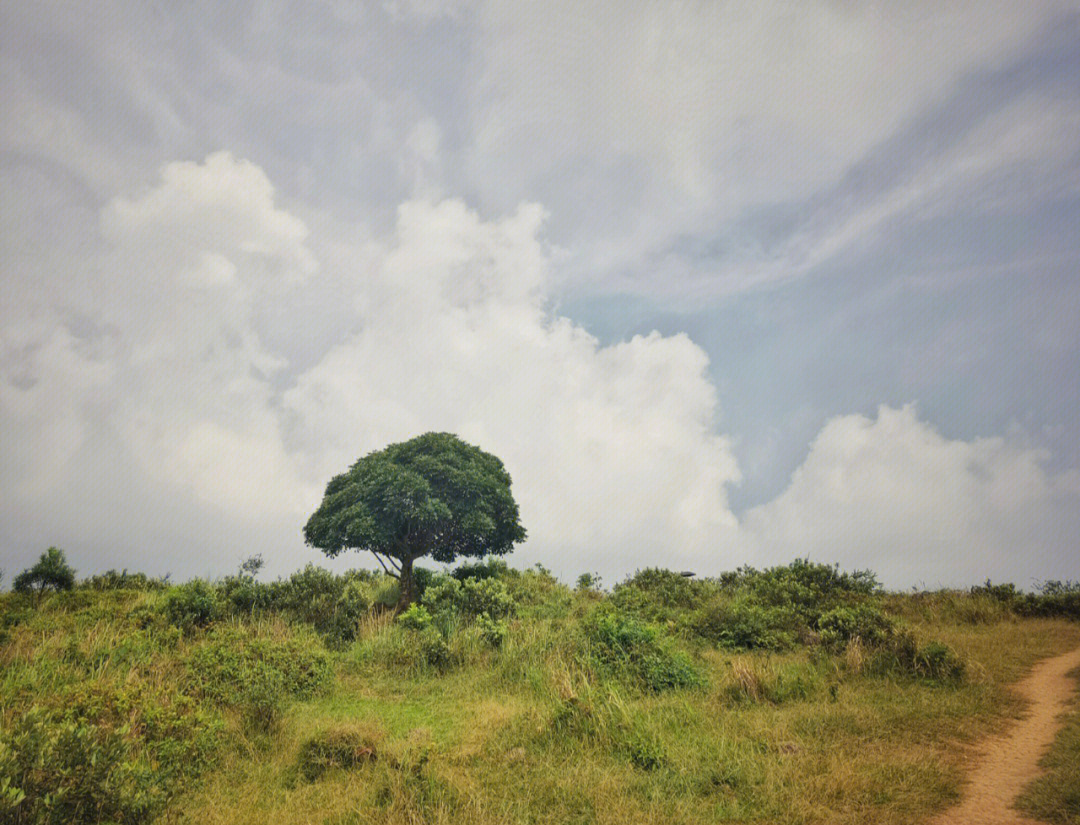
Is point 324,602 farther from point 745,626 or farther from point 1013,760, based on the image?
point 1013,760

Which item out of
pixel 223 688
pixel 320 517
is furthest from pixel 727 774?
pixel 320 517

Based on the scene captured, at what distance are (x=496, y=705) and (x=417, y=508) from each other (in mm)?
11565

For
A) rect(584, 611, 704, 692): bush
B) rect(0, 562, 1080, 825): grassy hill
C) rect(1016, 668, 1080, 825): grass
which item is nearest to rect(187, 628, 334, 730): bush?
rect(0, 562, 1080, 825): grassy hill

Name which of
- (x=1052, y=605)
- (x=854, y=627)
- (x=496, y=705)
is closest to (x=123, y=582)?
(x=496, y=705)

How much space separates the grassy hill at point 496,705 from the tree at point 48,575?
0.85m

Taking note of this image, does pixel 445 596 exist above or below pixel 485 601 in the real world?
above

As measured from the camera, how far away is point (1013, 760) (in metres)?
8.11

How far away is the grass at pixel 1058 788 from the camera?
6.41 meters

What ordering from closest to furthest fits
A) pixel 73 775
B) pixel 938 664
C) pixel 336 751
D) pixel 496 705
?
pixel 73 775 < pixel 336 751 < pixel 496 705 < pixel 938 664

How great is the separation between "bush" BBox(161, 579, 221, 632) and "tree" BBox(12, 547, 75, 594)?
5.61 m

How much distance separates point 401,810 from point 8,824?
3.90 meters

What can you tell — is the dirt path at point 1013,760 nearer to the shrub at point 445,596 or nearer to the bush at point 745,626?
the bush at point 745,626

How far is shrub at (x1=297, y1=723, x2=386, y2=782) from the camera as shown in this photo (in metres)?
8.26

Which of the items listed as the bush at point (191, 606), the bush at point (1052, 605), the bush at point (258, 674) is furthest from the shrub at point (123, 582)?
the bush at point (1052, 605)
